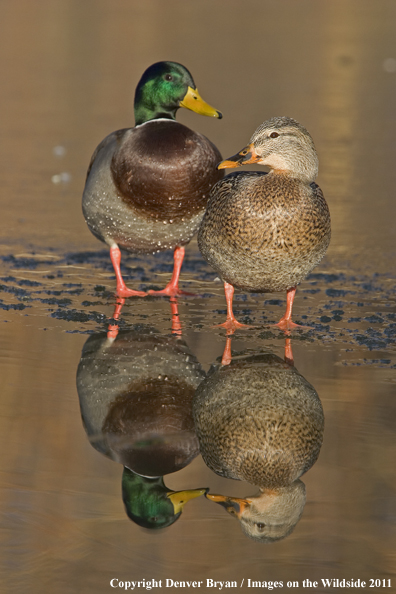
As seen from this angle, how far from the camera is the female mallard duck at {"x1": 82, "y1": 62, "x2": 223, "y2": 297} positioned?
17.8 ft

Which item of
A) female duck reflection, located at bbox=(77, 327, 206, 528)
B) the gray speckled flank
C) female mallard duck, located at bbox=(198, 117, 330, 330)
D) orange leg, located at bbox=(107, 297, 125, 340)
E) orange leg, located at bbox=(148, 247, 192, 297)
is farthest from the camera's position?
orange leg, located at bbox=(148, 247, 192, 297)

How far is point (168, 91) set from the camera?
575 cm

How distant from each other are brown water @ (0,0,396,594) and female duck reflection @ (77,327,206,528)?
0.16ft

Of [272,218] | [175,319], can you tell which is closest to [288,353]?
[272,218]

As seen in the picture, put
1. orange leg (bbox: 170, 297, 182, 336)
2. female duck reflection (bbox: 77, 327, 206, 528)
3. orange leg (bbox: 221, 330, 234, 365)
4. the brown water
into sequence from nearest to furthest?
the brown water
female duck reflection (bbox: 77, 327, 206, 528)
orange leg (bbox: 221, 330, 234, 365)
orange leg (bbox: 170, 297, 182, 336)

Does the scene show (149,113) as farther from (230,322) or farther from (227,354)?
(227,354)

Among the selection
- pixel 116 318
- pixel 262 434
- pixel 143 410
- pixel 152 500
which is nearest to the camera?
pixel 152 500

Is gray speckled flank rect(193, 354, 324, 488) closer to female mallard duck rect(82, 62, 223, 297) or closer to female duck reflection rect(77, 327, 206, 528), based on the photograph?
female duck reflection rect(77, 327, 206, 528)

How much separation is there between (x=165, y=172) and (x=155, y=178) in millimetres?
A: 66

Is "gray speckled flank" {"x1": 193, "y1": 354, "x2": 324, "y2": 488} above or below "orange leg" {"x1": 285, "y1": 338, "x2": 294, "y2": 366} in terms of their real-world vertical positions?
above

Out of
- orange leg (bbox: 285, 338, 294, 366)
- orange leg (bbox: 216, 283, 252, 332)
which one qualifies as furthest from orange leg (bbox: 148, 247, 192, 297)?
orange leg (bbox: 285, 338, 294, 366)

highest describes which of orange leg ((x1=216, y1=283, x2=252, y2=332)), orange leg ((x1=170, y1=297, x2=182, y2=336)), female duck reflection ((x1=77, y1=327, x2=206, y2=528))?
female duck reflection ((x1=77, y1=327, x2=206, y2=528))

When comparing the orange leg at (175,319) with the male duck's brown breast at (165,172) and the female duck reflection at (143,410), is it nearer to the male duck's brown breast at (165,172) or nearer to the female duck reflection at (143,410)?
the female duck reflection at (143,410)

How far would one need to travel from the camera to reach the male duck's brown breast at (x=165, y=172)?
5.41 metres
